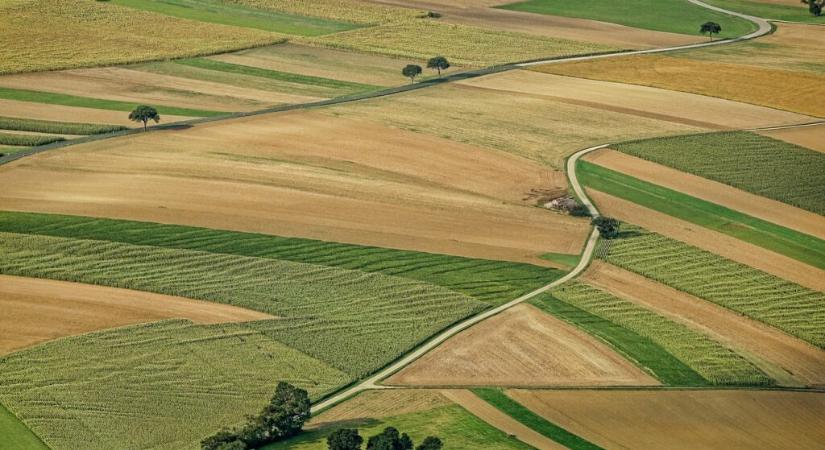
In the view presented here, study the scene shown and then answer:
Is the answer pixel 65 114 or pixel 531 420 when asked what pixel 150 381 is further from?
pixel 65 114

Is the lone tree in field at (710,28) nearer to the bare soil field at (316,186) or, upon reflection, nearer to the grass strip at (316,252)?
the bare soil field at (316,186)

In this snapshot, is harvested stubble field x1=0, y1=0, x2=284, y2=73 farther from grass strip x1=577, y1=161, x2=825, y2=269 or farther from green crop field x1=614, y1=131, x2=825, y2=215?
grass strip x1=577, y1=161, x2=825, y2=269

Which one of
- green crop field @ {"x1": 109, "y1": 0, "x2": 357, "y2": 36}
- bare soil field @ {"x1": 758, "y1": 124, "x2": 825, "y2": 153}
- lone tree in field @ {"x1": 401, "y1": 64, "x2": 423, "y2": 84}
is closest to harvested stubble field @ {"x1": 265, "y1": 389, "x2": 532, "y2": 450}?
bare soil field @ {"x1": 758, "y1": 124, "x2": 825, "y2": 153}

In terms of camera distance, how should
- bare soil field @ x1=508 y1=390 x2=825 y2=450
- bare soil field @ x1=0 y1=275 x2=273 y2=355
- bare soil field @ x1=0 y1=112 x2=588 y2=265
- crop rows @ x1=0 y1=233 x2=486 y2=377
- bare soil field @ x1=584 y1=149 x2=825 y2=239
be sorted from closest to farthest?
bare soil field @ x1=508 y1=390 x2=825 y2=450 < bare soil field @ x1=0 y1=275 x2=273 y2=355 < crop rows @ x1=0 y1=233 x2=486 y2=377 < bare soil field @ x1=0 y1=112 x2=588 y2=265 < bare soil field @ x1=584 y1=149 x2=825 y2=239

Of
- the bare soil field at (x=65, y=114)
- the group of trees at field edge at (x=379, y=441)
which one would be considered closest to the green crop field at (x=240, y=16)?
the bare soil field at (x=65, y=114)

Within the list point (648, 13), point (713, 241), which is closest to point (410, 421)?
point (713, 241)

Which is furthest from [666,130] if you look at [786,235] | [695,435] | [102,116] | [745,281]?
[695,435]
